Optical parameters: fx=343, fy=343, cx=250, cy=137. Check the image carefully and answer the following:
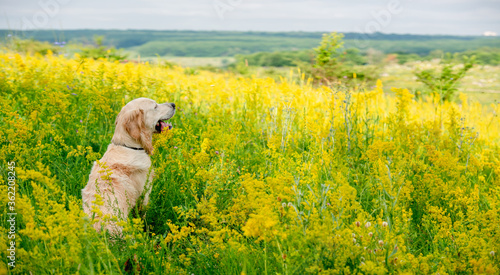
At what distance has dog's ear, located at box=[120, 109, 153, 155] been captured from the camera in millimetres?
3465

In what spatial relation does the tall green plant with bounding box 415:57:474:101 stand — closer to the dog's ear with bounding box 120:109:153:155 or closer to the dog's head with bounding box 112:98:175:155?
the dog's head with bounding box 112:98:175:155

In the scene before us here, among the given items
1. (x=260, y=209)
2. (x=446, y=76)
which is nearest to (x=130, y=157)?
(x=260, y=209)

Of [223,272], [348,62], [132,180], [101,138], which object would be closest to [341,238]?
[223,272]

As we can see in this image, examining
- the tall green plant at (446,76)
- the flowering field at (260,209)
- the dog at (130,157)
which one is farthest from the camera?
the tall green plant at (446,76)

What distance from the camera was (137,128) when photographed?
11.5ft

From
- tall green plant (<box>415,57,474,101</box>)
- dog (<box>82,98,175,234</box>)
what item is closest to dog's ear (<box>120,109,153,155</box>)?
dog (<box>82,98,175,234</box>)

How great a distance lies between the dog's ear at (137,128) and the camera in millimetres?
3465

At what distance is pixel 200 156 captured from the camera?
9.53 feet

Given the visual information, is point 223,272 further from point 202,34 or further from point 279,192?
point 202,34

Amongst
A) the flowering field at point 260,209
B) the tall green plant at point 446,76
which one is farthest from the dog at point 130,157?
the tall green plant at point 446,76

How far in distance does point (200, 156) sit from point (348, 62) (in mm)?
9757

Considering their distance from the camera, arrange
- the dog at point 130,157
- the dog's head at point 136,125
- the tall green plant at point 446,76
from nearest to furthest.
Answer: the dog at point 130,157 < the dog's head at point 136,125 < the tall green plant at point 446,76

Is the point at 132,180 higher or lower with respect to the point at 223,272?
higher

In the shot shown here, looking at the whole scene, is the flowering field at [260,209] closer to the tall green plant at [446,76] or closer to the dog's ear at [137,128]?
the dog's ear at [137,128]
